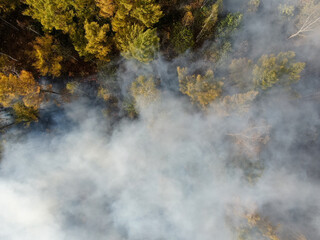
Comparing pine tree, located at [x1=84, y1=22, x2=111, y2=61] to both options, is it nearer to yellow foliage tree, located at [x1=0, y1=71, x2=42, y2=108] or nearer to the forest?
the forest

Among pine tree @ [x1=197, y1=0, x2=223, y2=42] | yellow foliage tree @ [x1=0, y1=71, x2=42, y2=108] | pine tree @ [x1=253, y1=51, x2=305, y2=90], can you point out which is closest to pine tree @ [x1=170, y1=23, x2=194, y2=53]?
pine tree @ [x1=197, y1=0, x2=223, y2=42]

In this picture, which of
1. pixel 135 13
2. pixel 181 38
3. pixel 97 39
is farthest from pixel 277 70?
pixel 97 39

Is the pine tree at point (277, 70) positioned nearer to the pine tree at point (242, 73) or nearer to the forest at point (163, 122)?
the forest at point (163, 122)

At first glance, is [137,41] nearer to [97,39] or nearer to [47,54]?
[97,39]

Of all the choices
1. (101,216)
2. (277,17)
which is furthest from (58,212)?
(277,17)

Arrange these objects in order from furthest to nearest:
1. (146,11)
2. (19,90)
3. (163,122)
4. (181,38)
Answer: (163,122) → (181,38) → (19,90) → (146,11)

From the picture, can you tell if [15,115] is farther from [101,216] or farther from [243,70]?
[243,70]
